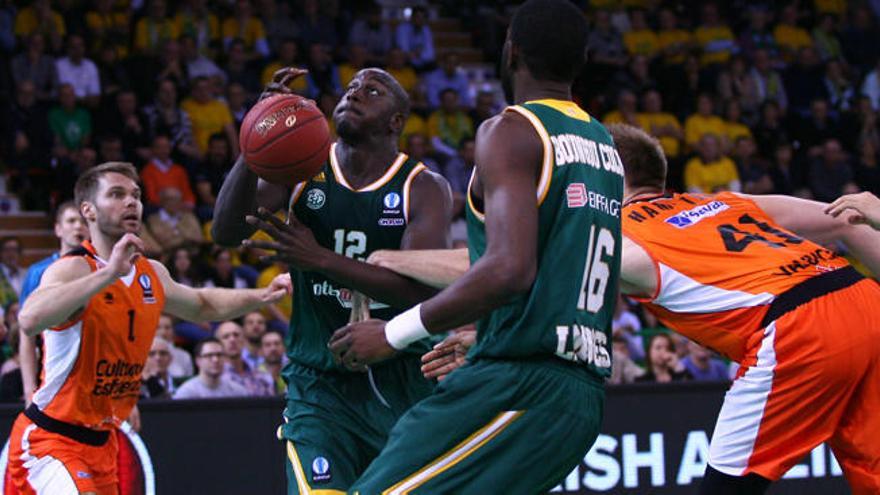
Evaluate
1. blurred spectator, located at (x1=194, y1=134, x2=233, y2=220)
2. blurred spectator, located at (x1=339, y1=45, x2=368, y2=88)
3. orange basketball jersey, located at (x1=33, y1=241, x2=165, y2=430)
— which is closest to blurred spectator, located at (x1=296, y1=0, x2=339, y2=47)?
blurred spectator, located at (x1=339, y1=45, x2=368, y2=88)

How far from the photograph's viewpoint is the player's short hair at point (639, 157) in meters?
5.58

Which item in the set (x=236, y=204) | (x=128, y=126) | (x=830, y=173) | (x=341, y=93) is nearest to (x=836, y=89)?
(x=830, y=173)

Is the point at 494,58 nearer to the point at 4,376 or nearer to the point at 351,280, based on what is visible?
the point at 4,376

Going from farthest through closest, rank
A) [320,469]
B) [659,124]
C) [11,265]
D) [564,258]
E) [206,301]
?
[659,124] → [11,265] → [206,301] → [320,469] → [564,258]

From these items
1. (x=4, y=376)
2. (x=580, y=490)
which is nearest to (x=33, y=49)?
(x=4, y=376)

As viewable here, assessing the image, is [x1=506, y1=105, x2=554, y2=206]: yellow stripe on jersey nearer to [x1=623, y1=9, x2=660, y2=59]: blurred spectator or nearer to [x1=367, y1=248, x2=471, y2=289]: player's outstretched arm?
[x1=367, y1=248, x2=471, y2=289]: player's outstretched arm

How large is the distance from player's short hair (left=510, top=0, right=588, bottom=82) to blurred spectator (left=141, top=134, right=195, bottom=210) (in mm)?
9100

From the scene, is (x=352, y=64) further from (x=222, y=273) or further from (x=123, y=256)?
(x=123, y=256)

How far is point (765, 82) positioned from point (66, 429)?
1355 centimetres

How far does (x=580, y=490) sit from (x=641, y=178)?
389cm

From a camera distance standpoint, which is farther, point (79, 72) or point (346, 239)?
point (79, 72)

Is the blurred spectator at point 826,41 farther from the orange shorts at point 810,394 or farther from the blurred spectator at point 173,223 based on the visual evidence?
the orange shorts at point 810,394

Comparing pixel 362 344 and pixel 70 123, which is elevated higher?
pixel 362 344

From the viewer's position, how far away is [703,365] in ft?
37.9
